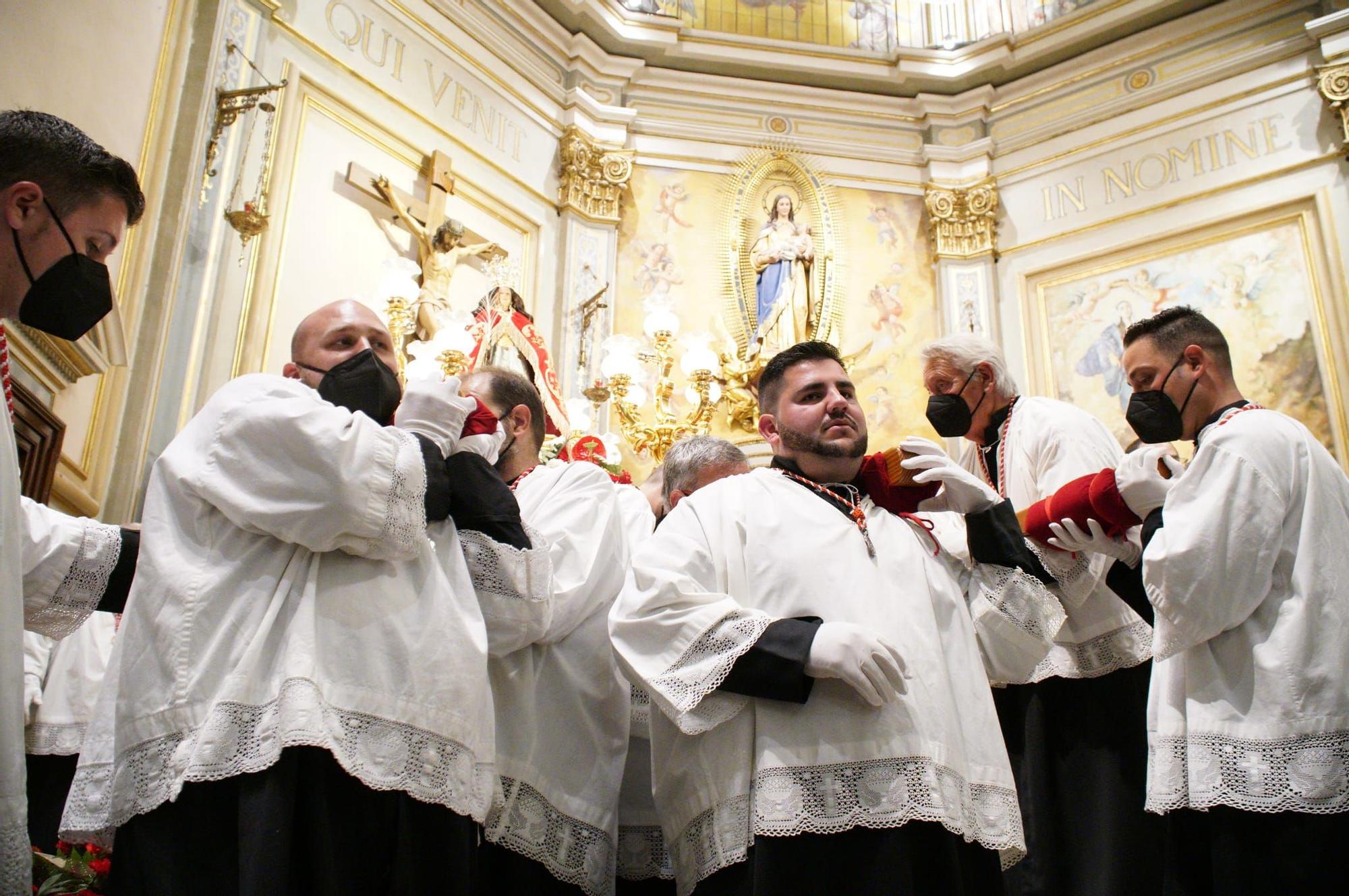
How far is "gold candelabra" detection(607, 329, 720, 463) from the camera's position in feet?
26.8

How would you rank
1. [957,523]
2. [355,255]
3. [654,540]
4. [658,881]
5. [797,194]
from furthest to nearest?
1. [797,194]
2. [355,255]
3. [957,523]
4. [658,881]
5. [654,540]

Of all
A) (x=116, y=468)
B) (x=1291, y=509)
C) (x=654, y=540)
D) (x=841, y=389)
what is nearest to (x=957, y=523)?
(x=841, y=389)

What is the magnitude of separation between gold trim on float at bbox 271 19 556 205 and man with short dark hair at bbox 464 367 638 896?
19.4 ft

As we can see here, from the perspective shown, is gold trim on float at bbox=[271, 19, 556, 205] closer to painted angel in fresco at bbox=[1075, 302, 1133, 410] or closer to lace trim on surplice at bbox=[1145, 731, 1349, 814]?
painted angel in fresco at bbox=[1075, 302, 1133, 410]

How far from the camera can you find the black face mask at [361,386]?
2648 mm

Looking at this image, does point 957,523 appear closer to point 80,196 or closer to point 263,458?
point 263,458

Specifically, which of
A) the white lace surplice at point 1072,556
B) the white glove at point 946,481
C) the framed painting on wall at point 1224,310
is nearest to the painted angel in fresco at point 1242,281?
the framed painting on wall at point 1224,310

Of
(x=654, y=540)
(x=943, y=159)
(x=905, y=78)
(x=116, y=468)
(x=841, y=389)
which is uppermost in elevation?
(x=905, y=78)

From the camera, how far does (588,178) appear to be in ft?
33.2

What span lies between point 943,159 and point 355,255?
5989 millimetres

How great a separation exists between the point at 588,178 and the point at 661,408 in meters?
2.75

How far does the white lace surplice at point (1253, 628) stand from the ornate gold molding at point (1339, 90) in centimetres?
738

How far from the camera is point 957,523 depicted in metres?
3.46

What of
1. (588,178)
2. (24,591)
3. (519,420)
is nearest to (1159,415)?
(519,420)
